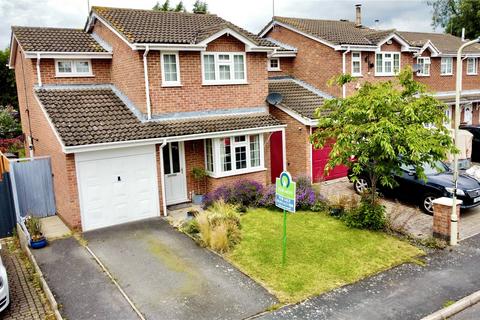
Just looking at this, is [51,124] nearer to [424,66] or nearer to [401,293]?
[401,293]

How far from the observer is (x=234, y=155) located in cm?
1545

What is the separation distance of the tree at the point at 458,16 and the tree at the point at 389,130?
39660mm

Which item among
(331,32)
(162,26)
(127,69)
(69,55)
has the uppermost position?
(331,32)

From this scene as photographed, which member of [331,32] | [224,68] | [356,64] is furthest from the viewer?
[331,32]

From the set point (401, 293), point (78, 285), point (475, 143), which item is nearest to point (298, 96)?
point (475, 143)

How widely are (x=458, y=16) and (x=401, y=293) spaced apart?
162 ft

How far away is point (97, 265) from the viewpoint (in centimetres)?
1028

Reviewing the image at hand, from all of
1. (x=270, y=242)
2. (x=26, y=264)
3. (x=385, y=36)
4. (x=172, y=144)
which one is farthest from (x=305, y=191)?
(x=385, y=36)

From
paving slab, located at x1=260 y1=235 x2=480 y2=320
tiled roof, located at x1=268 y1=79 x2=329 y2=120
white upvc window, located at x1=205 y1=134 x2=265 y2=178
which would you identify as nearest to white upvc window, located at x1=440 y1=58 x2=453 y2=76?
tiled roof, located at x1=268 y1=79 x2=329 y2=120

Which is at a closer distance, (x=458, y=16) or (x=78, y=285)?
(x=78, y=285)

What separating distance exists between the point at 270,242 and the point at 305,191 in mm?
3767

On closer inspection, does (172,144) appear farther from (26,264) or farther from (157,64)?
(26,264)

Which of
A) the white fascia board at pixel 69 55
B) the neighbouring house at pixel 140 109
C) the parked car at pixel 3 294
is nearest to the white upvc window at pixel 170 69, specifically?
the neighbouring house at pixel 140 109

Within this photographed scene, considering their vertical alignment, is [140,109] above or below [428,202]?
above
